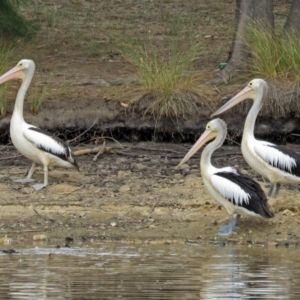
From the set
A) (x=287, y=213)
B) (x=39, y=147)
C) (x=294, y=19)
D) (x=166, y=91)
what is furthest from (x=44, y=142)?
(x=294, y=19)

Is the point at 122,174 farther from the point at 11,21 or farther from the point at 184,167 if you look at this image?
the point at 11,21

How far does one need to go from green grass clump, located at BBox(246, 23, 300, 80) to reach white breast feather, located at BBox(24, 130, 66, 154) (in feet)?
11.0

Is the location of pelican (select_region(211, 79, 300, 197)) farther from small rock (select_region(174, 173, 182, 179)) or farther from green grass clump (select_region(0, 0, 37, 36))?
green grass clump (select_region(0, 0, 37, 36))

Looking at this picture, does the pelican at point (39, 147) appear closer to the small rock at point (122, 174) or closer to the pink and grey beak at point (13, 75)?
the small rock at point (122, 174)

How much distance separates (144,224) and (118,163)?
2044mm

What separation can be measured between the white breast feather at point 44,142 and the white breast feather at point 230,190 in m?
2.16

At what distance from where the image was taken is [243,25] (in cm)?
1524

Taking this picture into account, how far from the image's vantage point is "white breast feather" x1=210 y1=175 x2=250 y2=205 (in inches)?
434

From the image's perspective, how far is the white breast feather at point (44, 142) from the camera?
12.5 m

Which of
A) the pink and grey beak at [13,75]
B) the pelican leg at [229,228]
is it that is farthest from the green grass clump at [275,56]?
the pelican leg at [229,228]

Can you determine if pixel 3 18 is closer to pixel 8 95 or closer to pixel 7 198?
pixel 8 95

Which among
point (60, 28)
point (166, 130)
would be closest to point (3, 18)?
point (60, 28)

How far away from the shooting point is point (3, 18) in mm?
16969

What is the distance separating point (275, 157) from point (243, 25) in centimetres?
377
